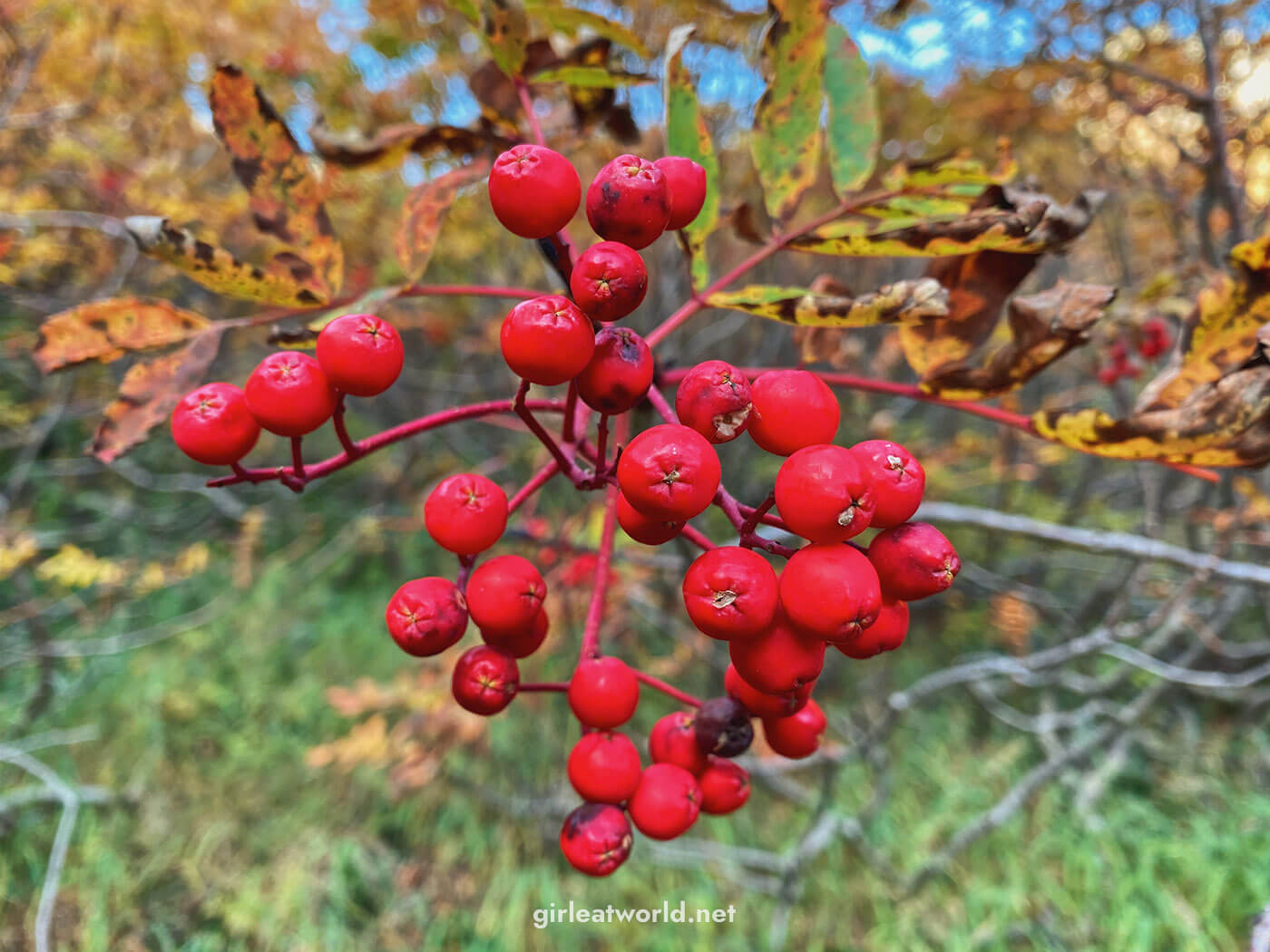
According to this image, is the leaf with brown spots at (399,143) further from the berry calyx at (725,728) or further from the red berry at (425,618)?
the berry calyx at (725,728)

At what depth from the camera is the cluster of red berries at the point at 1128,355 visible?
2.04m

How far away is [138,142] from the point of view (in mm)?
4000

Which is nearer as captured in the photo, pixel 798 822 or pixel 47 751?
pixel 798 822

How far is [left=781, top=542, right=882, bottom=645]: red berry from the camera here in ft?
1.94

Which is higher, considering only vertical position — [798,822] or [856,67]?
[856,67]

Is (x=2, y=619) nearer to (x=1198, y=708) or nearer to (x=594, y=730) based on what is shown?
(x=594, y=730)

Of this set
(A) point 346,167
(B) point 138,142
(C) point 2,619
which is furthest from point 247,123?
(B) point 138,142

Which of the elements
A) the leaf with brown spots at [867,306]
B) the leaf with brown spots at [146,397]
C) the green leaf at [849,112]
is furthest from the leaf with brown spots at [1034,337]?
the leaf with brown spots at [146,397]

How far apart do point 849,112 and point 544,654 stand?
8.76ft

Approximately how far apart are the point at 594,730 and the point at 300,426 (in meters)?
0.50

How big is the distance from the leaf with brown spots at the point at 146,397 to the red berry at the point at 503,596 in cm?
52

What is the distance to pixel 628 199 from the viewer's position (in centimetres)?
60

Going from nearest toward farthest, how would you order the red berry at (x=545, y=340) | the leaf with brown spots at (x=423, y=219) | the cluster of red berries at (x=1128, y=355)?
the red berry at (x=545, y=340)
the leaf with brown spots at (x=423, y=219)
the cluster of red berries at (x=1128, y=355)

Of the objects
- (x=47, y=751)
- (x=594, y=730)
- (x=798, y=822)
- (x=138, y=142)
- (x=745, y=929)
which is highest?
(x=138, y=142)
